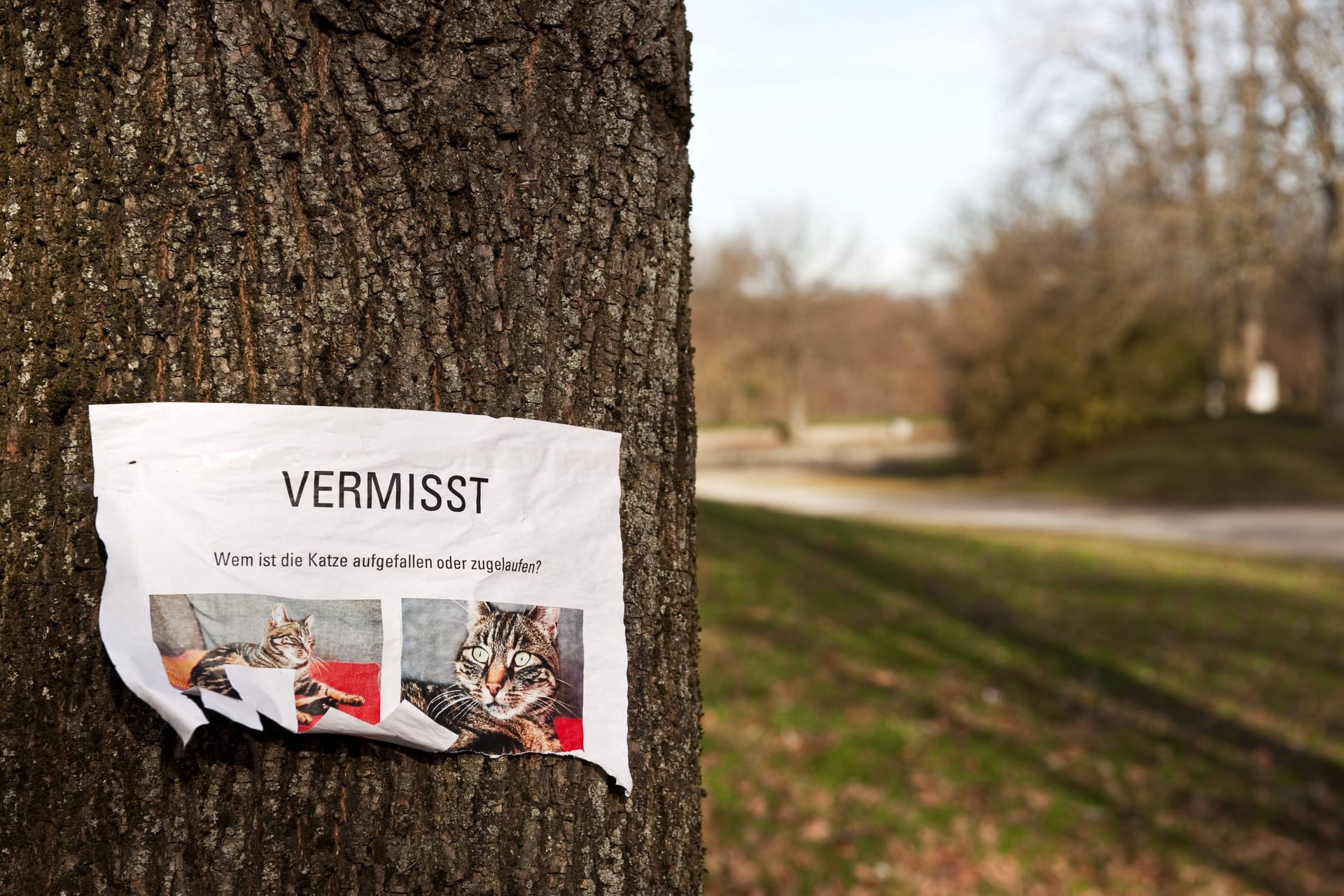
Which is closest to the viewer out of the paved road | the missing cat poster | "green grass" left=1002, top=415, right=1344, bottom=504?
the missing cat poster

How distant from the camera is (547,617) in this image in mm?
1300

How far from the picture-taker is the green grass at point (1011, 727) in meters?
4.83

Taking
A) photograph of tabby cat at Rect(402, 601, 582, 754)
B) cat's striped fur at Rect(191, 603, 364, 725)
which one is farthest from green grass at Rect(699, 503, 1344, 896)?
cat's striped fur at Rect(191, 603, 364, 725)

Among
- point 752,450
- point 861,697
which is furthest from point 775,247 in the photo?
point 861,697

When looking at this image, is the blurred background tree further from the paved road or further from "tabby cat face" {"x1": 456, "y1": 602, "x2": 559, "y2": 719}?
"tabby cat face" {"x1": 456, "y1": 602, "x2": 559, "y2": 719}

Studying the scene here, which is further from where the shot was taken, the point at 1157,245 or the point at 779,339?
the point at 779,339

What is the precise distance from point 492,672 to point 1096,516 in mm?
16258

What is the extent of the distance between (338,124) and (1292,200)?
23.1 metres

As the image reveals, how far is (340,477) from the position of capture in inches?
49.1

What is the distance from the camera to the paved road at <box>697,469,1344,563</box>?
13854 millimetres

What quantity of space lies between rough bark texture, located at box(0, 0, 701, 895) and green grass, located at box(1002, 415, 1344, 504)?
60.5 ft

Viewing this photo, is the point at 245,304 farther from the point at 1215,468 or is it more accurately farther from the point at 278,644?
the point at 1215,468

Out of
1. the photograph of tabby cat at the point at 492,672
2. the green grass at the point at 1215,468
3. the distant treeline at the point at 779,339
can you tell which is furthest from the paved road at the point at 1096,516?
the distant treeline at the point at 779,339

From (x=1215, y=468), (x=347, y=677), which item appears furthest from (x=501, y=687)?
(x=1215, y=468)
